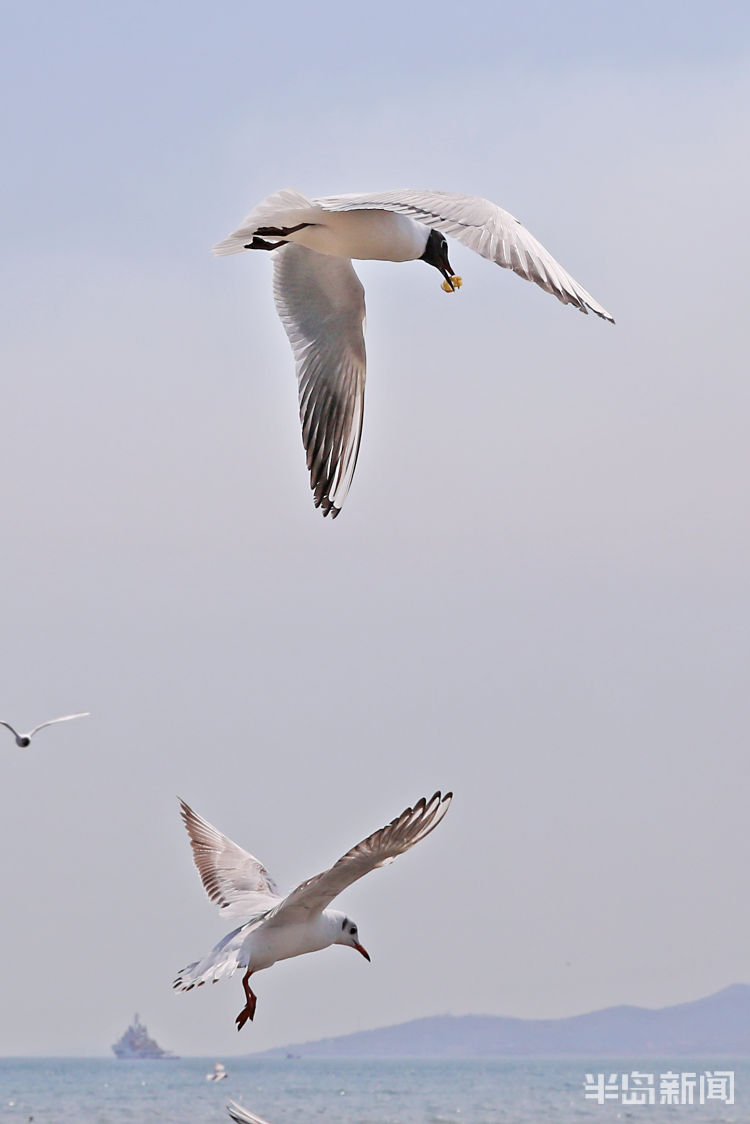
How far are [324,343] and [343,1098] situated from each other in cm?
3973

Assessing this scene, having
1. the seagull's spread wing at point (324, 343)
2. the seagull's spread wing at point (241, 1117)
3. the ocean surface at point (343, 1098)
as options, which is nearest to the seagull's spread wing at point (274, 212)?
the seagull's spread wing at point (324, 343)

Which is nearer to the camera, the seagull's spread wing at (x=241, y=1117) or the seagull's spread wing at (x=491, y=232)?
the seagull's spread wing at (x=491, y=232)

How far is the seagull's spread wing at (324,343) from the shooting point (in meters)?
7.57

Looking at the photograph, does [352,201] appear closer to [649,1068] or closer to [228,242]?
[228,242]

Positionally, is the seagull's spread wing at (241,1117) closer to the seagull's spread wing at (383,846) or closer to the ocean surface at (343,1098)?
the seagull's spread wing at (383,846)

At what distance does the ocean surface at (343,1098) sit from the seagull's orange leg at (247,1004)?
24.9m

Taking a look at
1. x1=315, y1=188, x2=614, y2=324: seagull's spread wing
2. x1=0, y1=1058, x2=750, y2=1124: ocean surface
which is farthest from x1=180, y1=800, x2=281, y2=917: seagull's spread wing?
x1=0, y1=1058, x2=750, y2=1124: ocean surface

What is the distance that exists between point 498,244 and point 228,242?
6.81ft

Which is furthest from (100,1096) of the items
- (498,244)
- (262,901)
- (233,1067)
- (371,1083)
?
(498,244)

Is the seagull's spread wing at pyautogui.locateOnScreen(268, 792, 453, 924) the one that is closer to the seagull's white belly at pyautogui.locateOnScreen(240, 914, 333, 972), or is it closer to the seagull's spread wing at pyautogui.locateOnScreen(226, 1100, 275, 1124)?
the seagull's white belly at pyautogui.locateOnScreen(240, 914, 333, 972)

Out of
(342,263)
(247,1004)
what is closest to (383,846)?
(247,1004)

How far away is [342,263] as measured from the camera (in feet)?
25.0

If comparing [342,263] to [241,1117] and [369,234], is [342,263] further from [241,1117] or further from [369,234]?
[241,1117]

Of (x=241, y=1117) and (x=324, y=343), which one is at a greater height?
(x=324, y=343)
